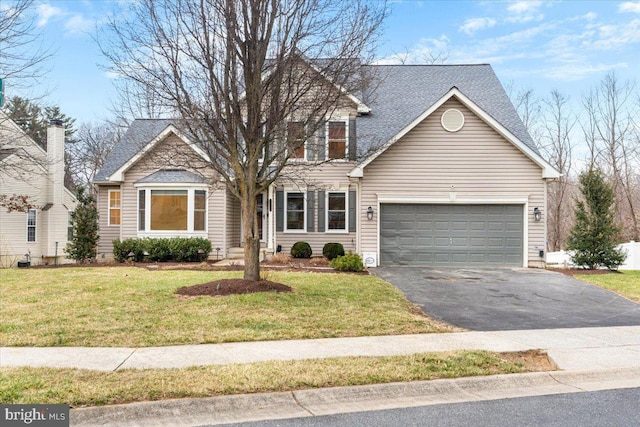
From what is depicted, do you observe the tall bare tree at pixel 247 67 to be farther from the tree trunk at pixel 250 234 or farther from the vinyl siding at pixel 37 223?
the vinyl siding at pixel 37 223

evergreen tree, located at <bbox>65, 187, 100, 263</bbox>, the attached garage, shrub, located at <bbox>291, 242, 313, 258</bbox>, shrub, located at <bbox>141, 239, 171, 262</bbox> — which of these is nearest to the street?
the attached garage

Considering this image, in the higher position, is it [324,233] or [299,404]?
[324,233]

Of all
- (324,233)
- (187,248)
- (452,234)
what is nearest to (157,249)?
(187,248)

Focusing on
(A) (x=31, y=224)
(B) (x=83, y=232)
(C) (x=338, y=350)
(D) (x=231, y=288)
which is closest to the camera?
(C) (x=338, y=350)

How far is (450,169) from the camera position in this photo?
17.7 meters

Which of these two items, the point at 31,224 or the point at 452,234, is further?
the point at 31,224

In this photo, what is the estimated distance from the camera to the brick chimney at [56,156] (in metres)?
23.3

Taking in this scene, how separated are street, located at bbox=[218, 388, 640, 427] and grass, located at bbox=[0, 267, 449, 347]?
2858 mm

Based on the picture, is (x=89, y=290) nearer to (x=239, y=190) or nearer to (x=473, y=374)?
(x=239, y=190)

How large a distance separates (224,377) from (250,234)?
567cm

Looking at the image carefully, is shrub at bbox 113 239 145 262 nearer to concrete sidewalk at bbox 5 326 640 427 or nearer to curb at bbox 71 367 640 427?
concrete sidewalk at bbox 5 326 640 427

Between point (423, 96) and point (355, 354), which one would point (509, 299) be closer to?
point (355, 354)

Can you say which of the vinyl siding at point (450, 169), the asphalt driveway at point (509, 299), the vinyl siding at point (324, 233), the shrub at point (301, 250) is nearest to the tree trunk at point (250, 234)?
the asphalt driveway at point (509, 299)

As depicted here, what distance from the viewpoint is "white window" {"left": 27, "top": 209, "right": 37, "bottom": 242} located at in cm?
2308
